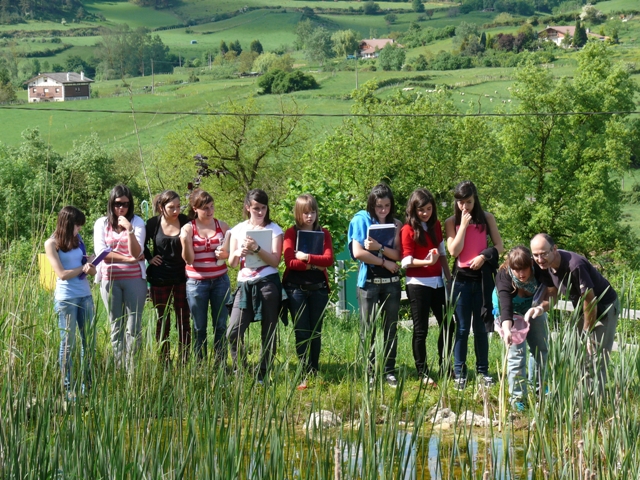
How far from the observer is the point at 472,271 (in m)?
6.10

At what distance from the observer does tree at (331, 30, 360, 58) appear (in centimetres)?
11306

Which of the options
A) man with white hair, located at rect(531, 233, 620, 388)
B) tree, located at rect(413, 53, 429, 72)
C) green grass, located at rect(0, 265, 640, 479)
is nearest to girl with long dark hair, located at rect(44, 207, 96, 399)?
green grass, located at rect(0, 265, 640, 479)

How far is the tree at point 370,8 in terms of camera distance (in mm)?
159587

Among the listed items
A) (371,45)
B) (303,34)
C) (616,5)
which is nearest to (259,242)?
(371,45)

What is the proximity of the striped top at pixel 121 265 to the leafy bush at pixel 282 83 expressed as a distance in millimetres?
62396

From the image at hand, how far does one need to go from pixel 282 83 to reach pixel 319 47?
42689 millimetres

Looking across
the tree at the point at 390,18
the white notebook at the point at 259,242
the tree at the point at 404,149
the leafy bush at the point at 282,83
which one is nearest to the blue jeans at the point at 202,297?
the white notebook at the point at 259,242

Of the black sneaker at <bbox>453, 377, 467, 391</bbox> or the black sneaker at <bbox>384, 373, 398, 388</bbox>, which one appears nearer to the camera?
the black sneaker at <bbox>453, 377, 467, 391</bbox>

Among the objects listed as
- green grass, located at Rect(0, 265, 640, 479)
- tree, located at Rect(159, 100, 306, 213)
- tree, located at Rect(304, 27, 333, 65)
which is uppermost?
tree, located at Rect(304, 27, 333, 65)

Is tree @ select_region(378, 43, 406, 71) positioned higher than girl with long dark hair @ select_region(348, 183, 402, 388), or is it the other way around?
tree @ select_region(378, 43, 406, 71)

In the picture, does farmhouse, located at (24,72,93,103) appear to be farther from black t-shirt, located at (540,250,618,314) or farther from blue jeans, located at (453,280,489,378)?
black t-shirt, located at (540,250,618,314)

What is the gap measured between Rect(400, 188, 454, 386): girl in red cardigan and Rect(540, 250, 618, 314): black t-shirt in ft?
3.66

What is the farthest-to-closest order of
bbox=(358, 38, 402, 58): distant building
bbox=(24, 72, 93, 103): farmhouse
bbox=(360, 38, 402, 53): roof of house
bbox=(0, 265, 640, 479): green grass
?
bbox=(360, 38, 402, 53): roof of house < bbox=(358, 38, 402, 58): distant building < bbox=(24, 72, 93, 103): farmhouse < bbox=(0, 265, 640, 479): green grass

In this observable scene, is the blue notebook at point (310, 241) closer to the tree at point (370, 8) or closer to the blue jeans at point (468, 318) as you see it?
the blue jeans at point (468, 318)
